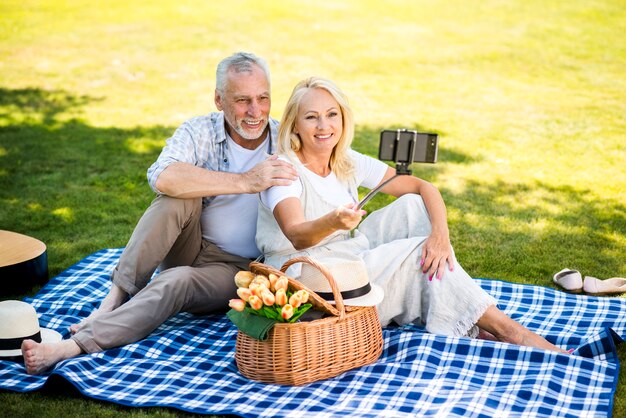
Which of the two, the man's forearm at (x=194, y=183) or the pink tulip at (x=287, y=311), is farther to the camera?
the man's forearm at (x=194, y=183)

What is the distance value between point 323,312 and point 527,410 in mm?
989

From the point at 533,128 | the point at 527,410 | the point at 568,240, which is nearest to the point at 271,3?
the point at 533,128

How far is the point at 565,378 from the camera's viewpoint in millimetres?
3553

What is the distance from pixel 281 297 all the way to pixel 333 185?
3.03 ft

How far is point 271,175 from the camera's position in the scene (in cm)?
394

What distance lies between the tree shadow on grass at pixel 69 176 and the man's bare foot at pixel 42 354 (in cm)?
177

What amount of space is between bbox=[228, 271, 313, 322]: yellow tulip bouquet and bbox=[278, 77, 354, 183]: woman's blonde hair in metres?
0.81

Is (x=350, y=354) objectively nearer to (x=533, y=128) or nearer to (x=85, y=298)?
(x=85, y=298)

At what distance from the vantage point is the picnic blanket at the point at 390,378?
338cm

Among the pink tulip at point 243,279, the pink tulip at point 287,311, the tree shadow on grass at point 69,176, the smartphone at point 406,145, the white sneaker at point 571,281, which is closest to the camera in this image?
the smartphone at point 406,145

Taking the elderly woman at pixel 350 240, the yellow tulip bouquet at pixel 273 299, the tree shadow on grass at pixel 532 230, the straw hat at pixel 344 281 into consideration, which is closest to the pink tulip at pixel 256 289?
the yellow tulip bouquet at pixel 273 299

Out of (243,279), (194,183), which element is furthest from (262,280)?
(194,183)

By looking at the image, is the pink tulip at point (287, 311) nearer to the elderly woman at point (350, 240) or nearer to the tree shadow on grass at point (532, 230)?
the elderly woman at point (350, 240)

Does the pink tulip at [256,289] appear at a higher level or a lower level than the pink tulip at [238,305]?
higher
